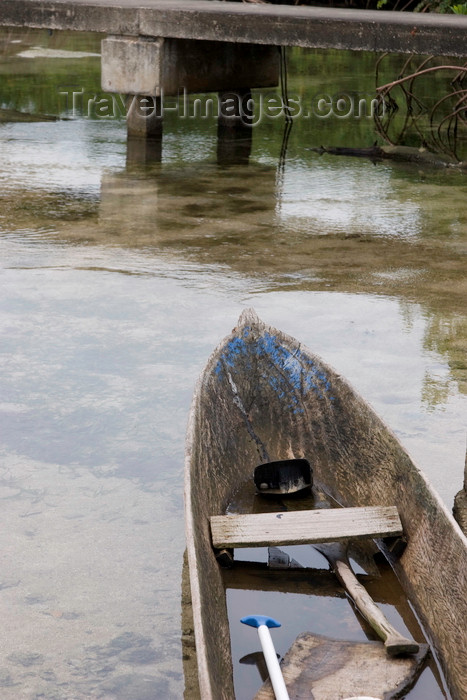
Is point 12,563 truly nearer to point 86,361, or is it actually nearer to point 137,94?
point 86,361

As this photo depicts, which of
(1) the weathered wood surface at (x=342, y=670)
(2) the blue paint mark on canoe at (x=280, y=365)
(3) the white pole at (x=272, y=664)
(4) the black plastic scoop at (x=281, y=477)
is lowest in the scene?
(1) the weathered wood surface at (x=342, y=670)

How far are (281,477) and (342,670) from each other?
3.50 ft

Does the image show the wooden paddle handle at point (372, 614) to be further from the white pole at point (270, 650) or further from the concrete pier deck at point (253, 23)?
the concrete pier deck at point (253, 23)

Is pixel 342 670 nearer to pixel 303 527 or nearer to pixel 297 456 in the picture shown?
pixel 303 527

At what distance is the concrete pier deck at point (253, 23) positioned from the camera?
8695mm

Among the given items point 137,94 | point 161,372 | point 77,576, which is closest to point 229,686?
point 77,576

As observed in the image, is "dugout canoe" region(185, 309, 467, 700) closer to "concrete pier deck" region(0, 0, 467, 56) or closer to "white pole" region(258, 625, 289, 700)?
"white pole" region(258, 625, 289, 700)

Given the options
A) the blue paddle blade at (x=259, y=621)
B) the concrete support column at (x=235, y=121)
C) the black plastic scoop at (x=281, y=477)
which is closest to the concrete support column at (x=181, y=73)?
the concrete support column at (x=235, y=121)

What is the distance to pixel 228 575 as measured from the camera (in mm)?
3332

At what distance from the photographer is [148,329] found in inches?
221

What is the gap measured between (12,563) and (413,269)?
166 inches

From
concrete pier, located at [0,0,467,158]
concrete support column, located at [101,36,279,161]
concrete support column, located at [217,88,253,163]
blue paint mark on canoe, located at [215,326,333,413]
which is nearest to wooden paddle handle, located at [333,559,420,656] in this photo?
blue paint mark on canoe, located at [215,326,333,413]

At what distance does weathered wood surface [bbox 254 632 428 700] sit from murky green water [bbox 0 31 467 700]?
0.37 m

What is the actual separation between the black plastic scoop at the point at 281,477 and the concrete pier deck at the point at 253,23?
5.92 meters
